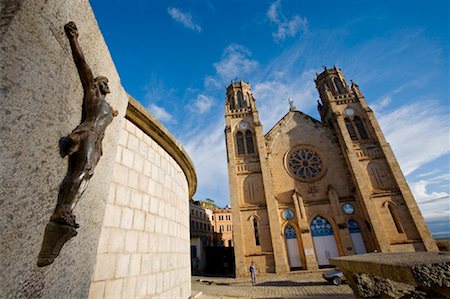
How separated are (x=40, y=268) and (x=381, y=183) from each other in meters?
25.3

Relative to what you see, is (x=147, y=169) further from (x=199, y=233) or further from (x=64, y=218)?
(x=199, y=233)

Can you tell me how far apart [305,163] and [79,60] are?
2348cm

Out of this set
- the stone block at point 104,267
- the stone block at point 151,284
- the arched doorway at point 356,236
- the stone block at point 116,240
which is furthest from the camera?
the arched doorway at point 356,236

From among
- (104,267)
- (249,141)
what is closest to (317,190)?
(249,141)

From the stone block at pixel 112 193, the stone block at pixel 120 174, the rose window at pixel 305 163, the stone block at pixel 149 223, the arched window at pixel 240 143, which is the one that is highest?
the arched window at pixel 240 143

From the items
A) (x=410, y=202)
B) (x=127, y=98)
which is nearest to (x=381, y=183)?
(x=410, y=202)

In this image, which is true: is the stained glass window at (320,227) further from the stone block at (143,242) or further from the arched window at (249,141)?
the stone block at (143,242)

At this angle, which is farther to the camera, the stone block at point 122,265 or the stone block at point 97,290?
the stone block at point 122,265

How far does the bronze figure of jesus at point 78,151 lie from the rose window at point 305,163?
2230cm

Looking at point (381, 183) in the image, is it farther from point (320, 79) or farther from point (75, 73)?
point (75, 73)

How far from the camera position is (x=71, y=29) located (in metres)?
1.75

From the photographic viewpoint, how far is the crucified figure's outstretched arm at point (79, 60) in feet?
5.74

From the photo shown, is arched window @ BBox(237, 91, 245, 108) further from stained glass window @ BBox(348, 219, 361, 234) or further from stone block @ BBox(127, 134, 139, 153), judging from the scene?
stone block @ BBox(127, 134, 139, 153)

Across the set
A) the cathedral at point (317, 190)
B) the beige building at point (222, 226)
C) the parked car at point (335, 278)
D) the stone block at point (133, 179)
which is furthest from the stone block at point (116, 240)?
the beige building at point (222, 226)
